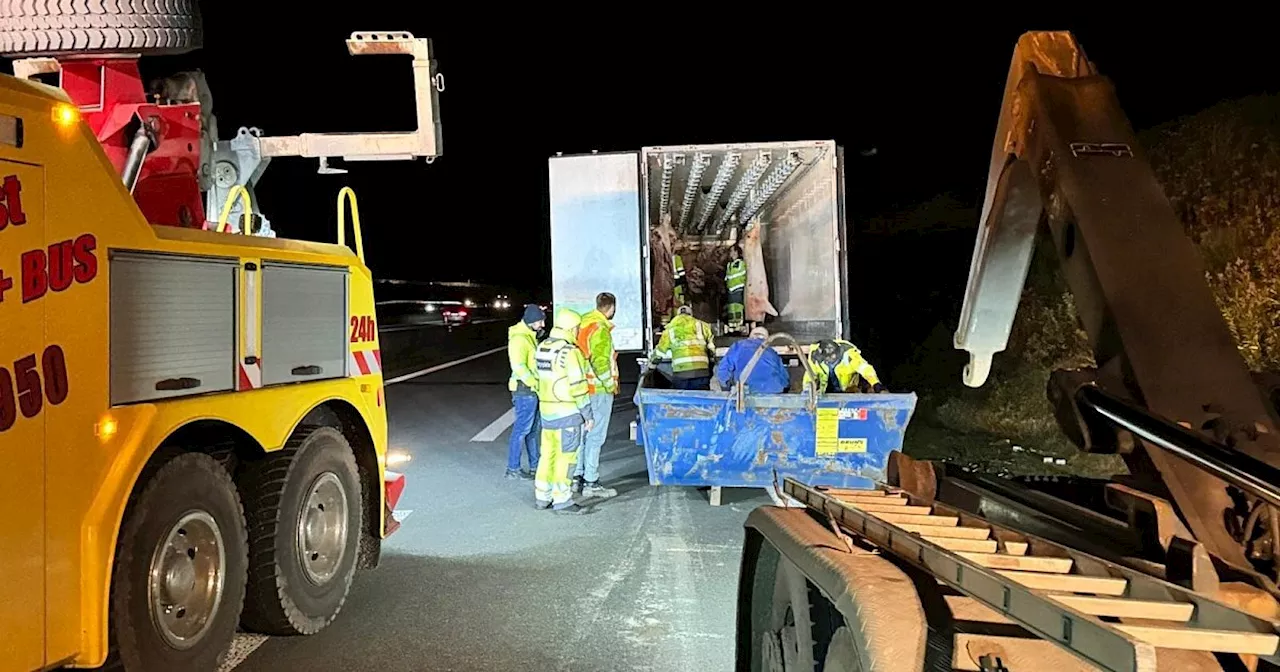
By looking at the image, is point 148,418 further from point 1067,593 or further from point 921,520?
point 1067,593

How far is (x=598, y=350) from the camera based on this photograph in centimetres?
864

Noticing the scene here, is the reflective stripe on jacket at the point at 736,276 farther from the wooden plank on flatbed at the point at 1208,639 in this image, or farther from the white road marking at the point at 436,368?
the wooden plank on flatbed at the point at 1208,639

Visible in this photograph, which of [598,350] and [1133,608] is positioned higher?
[598,350]

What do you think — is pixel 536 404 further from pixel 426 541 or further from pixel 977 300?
pixel 977 300

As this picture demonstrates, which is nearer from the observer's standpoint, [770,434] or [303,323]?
[303,323]

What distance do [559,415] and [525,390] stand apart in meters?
1.53

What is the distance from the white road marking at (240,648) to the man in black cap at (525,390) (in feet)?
13.5

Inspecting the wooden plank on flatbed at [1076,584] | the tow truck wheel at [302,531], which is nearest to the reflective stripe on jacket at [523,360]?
the tow truck wheel at [302,531]

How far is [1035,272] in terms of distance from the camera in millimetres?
13086

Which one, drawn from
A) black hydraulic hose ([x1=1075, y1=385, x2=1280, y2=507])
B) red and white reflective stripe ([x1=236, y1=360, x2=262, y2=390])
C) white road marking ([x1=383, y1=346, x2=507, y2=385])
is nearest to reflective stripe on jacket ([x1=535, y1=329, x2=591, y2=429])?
red and white reflective stripe ([x1=236, y1=360, x2=262, y2=390])

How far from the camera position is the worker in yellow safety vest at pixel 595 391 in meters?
8.52

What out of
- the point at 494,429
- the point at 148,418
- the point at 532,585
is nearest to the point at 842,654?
the point at 148,418

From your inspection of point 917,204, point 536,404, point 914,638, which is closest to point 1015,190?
point 914,638

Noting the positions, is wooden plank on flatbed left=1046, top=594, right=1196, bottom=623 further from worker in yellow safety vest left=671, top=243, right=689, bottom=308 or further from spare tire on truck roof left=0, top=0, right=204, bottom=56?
worker in yellow safety vest left=671, top=243, right=689, bottom=308
